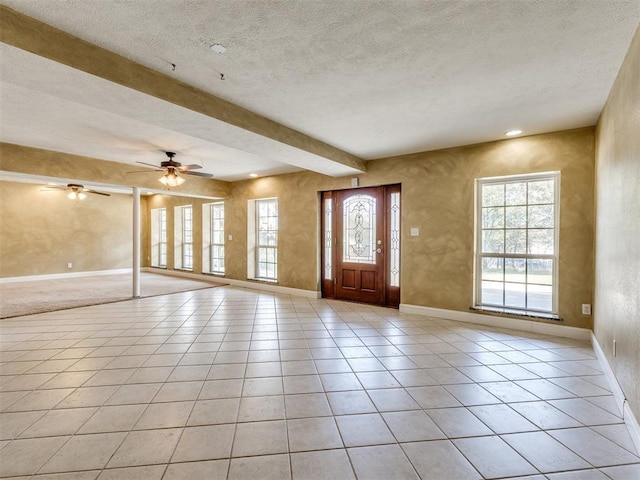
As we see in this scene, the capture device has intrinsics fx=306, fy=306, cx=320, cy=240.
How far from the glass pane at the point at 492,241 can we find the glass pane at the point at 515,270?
0.19m

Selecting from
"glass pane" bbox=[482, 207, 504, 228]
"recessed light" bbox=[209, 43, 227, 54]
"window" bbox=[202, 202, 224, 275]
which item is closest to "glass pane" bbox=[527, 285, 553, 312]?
"glass pane" bbox=[482, 207, 504, 228]

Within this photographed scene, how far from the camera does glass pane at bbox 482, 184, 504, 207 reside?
4324 millimetres

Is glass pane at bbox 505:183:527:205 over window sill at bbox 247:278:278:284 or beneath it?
over

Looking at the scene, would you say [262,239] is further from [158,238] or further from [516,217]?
[516,217]

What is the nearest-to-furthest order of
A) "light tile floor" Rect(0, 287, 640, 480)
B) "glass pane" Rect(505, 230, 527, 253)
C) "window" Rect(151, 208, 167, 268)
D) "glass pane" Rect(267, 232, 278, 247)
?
"light tile floor" Rect(0, 287, 640, 480), "glass pane" Rect(505, 230, 527, 253), "glass pane" Rect(267, 232, 278, 247), "window" Rect(151, 208, 167, 268)

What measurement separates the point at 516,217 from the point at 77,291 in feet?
27.4

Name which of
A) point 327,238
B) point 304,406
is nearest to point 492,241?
point 327,238

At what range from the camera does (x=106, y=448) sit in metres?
1.81

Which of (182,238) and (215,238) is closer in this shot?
(215,238)

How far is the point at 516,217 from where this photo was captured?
4207 mm

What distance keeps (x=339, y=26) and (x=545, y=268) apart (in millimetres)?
3906

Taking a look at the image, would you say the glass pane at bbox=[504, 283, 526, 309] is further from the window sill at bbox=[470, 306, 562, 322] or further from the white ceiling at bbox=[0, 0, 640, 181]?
the white ceiling at bbox=[0, 0, 640, 181]

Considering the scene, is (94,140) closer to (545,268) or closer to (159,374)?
(159,374)

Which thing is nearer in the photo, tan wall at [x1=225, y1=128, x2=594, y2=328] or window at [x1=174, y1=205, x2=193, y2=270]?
tan wall at [x1=225, y1=128, x2=594, y2=328]
